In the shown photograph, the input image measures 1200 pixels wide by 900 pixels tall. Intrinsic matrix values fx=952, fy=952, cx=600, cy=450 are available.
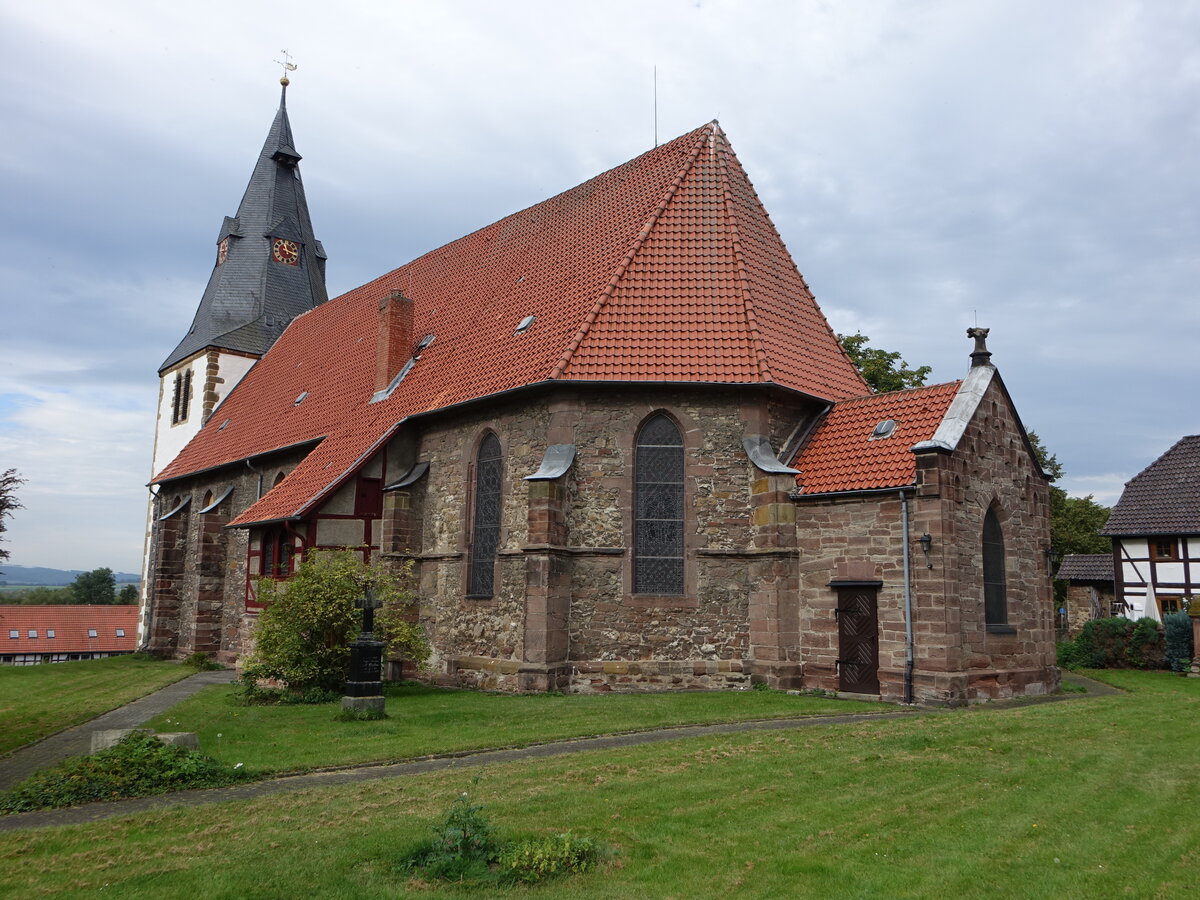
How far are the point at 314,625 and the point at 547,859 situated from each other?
423 inches

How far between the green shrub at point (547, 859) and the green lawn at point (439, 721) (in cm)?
413

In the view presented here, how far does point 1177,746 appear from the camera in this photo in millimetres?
10352

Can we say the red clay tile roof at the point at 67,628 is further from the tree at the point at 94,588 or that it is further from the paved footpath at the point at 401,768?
the paved footpath at the point at 401,768

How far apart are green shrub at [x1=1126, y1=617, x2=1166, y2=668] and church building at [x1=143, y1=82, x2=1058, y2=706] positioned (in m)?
8.31

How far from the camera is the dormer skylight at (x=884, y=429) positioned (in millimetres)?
15727

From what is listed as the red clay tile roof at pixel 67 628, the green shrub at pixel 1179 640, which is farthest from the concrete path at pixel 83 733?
A: the red clay tile roof at pixel 67 628

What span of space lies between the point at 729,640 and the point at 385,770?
Result: 754 centimetres

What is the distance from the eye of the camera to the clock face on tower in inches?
1359

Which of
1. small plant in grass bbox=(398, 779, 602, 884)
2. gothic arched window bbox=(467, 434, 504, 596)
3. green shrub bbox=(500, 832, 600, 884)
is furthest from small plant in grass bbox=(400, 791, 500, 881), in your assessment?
gothic arched window bbox=(467, 434, 504, 596)

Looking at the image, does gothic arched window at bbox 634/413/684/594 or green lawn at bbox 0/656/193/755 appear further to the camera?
gothic arched window at bbox 634/413/684/594

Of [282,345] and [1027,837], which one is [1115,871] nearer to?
[1027,837]

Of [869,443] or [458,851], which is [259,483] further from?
[458,851]

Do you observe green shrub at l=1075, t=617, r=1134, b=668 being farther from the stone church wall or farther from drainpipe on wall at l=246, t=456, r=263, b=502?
drainpipe on wall at l=246, t=456, r=263, b=502

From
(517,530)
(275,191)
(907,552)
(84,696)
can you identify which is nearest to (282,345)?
(275,191)
